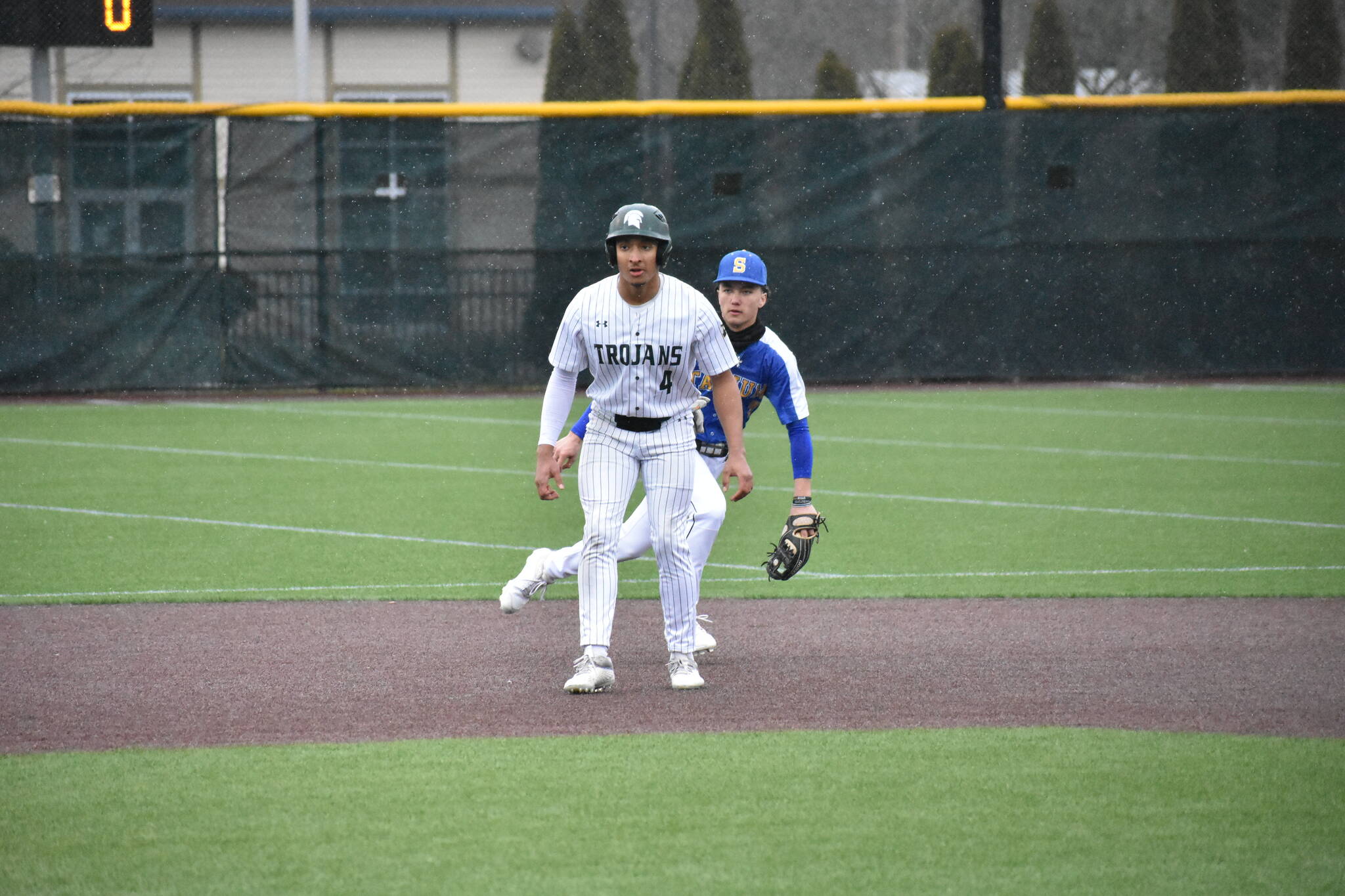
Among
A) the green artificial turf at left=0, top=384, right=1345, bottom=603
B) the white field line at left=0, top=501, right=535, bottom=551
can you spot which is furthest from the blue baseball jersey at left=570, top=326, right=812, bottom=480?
the white field line at left=0, top=501, right=535, bottom=551

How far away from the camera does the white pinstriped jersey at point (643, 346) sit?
6.50 meters

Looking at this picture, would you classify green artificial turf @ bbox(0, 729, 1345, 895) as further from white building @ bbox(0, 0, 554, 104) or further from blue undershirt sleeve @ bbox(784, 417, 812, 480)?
white building @ bbox(0, 0, 554, 104)

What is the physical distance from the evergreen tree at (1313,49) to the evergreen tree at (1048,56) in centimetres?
303

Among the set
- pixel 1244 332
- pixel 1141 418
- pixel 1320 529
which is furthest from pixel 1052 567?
pixel 1244 332

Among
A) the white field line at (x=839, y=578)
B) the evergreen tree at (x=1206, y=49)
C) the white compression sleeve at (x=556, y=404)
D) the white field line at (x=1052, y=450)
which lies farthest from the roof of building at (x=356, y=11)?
the white compression sleeve at (x=556, y=404)

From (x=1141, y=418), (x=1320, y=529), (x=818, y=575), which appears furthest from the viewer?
(x=1141, y=418)

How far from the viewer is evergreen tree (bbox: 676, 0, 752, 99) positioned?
24.0 m

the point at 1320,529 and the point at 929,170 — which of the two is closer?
the point at 1320,529

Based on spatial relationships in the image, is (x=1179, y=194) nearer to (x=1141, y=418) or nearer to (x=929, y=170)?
(x=929, y=170)

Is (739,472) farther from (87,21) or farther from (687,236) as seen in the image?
(687,236)

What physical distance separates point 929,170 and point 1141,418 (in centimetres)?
573

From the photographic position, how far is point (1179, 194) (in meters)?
22.4

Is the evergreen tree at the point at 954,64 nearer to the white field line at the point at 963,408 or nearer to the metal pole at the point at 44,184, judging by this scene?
the white field line at the point at 963,408

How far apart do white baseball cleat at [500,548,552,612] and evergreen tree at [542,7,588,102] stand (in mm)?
18151
